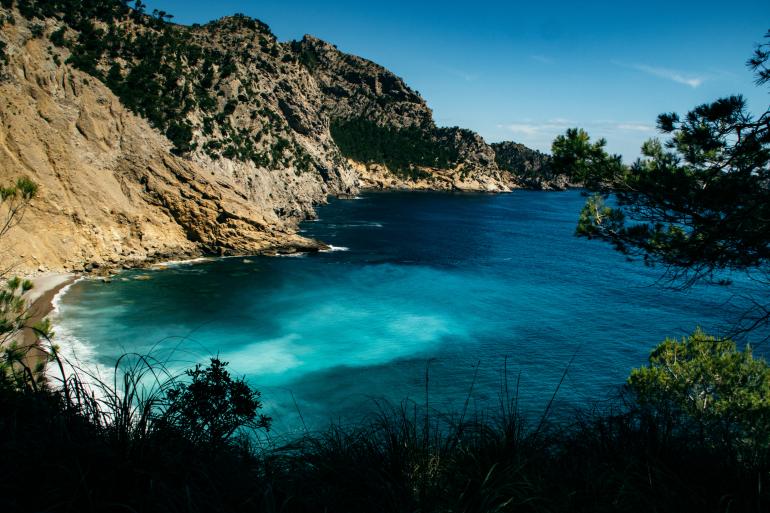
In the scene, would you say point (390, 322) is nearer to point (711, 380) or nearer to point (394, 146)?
point (711, 380)

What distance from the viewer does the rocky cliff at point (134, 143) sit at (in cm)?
3306

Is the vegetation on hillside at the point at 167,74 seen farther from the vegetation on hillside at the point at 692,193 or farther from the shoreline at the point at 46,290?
the vegetation on hillside at the point at 692,193

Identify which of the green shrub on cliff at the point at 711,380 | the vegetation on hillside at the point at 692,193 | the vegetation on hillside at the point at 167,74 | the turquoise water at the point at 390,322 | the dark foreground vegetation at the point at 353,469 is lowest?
the turquoise water at the point at 390,322

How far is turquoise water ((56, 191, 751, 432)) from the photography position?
21.6 m

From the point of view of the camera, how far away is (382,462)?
403cm

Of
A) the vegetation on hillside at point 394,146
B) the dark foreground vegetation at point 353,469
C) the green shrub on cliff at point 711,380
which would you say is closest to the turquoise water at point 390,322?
the green shrub on cliff at point 711,380

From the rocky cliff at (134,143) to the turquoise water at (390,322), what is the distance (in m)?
3.82

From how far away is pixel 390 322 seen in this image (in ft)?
101

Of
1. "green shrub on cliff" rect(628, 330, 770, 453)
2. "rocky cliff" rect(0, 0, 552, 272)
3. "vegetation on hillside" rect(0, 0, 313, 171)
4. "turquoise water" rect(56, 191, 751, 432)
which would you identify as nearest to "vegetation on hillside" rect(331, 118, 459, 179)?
"rocky cliff" rect(0, 0, 552, 272)

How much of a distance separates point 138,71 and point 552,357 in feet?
161

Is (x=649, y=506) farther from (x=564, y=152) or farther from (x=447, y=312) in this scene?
(x=447, y=312)

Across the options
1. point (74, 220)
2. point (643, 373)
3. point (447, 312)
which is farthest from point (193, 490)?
point (74, 220)

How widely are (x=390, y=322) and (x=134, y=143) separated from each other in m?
29.0

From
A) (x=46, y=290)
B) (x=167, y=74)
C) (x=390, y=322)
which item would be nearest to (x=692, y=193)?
(x=390, y=322)
